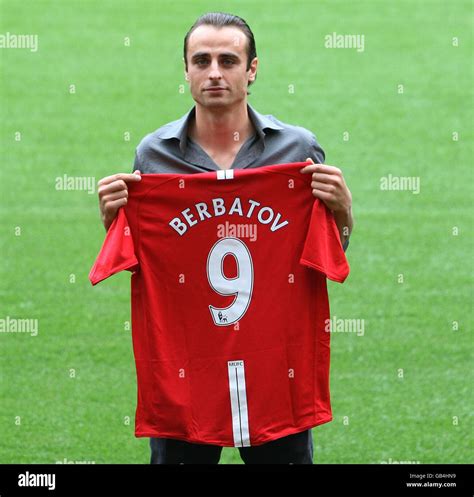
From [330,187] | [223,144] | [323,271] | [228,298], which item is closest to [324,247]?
[323,271]

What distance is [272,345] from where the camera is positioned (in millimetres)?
3877

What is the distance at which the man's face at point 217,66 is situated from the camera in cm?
371

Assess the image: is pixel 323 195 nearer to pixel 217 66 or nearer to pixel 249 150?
pixel 249 150

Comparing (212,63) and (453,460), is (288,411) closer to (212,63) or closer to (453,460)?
(212,63)

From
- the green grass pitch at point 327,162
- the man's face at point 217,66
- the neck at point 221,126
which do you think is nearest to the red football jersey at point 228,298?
the neck at point 221,126

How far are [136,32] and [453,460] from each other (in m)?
10.4

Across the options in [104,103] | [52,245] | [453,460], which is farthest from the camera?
[104,103]

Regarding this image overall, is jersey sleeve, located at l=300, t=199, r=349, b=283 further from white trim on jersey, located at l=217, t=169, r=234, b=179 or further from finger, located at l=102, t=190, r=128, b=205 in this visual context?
finger, located at l=102, t=190, r=128, b=205

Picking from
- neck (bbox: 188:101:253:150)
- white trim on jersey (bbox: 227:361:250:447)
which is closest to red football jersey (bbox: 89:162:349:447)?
white trim on jersey (bbox: 227:361:250:447)

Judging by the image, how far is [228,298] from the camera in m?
3.90

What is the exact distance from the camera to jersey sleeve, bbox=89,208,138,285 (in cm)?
386

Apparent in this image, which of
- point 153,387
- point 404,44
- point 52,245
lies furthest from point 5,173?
point 153,387

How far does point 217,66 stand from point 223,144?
299 mm

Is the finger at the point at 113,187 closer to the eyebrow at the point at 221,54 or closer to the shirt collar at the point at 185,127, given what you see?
the shirt collar at the point at 185,127
